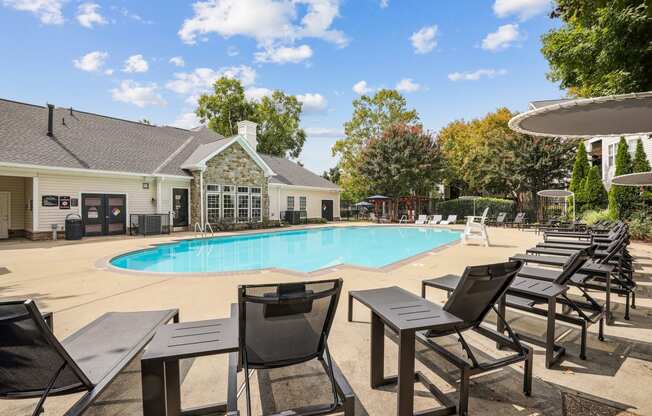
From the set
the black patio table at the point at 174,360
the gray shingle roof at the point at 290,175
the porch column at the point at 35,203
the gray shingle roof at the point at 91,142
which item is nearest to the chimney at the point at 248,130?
the gray shingle roof at the point at 290,175

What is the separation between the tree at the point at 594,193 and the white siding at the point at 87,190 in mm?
22313

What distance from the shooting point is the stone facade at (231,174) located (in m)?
16.0

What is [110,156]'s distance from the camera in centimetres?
1452

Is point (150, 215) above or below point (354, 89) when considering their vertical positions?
below

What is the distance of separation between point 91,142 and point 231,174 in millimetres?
6506

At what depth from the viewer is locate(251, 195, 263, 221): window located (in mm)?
18359

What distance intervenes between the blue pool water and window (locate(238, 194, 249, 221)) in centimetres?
265

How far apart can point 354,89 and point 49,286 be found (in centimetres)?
3359

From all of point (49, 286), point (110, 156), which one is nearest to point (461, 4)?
point (49, 286)

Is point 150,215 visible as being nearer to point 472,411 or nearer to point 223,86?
point 472,411

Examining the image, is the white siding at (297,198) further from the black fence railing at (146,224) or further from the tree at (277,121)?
the tree at (277,121)

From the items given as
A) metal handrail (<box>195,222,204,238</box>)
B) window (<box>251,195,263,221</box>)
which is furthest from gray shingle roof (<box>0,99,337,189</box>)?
window (<box>251,195,263,221</box>)

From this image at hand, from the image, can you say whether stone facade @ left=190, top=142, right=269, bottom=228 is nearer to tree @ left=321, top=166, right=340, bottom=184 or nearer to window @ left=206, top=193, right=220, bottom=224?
window @ left=206, top=193, right=220, bottom=224

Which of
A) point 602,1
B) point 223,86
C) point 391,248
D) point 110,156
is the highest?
point 223,86
